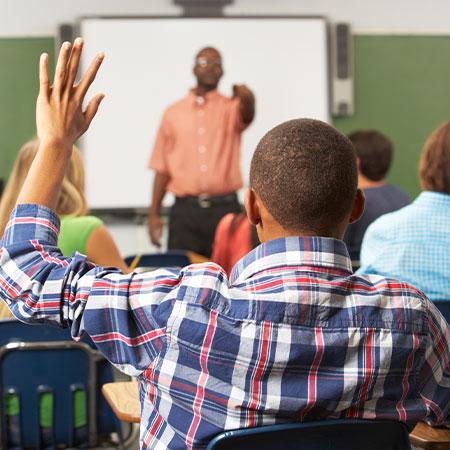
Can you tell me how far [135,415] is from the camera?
1.35 m

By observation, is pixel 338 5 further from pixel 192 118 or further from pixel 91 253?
pixel 91 253

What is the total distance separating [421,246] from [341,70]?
383cm

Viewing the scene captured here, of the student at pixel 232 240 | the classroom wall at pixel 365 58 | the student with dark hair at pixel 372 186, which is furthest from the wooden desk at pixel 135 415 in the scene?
the classroom wall at pixel 365 58

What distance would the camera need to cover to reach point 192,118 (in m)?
4.92

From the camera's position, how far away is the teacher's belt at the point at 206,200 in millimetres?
4570

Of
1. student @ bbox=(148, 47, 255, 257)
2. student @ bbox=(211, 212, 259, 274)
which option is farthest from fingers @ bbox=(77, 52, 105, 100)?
student @ bbox=(148, 47, 255, 257)

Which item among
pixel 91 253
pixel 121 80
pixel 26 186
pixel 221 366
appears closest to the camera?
pixel 221 366

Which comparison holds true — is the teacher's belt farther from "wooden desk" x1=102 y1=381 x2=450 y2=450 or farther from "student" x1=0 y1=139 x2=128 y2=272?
"wooden desk" x1=102 y1=381 x2=450 y2=450

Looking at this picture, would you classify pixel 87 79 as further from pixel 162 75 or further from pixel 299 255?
pixel 162 75

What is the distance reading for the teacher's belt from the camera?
15.0 feet

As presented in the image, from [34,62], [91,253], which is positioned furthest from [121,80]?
[91,253]

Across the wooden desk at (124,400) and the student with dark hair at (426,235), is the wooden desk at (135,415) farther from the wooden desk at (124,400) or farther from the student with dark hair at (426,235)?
the student with dark hair at (426,235)

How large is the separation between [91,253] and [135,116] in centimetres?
346

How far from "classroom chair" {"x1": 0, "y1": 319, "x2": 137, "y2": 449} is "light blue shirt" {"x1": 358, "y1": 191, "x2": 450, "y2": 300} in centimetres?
92
